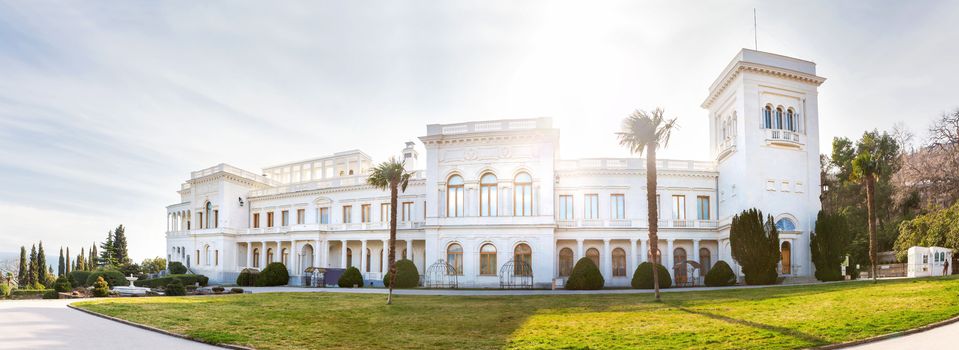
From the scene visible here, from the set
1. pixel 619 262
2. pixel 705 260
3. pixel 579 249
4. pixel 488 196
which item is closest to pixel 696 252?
pixel 705 260

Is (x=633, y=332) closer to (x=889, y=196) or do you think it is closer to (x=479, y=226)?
(x=479, y=226)

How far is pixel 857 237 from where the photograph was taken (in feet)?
182

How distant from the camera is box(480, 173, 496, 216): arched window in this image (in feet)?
152

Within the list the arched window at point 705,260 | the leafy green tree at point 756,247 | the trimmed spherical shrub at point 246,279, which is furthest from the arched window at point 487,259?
the trimmed spherical shrub at point 246,279

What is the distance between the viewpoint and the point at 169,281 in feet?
170

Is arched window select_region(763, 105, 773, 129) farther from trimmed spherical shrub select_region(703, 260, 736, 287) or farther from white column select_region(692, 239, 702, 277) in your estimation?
trimmed spherical shrub select_region(703, 260, 736, 287)

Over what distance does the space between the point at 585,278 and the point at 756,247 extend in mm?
10414

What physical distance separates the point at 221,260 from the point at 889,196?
60615 millimetres

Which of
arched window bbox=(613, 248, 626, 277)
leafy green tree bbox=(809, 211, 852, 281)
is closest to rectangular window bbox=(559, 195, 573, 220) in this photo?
arched window bbox=(613, 248, 626, 277)

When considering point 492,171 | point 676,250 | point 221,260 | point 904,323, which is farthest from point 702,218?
point 221,260

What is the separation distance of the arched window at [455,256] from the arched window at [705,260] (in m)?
17.6

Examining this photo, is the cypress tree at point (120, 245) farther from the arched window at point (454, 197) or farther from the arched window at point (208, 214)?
the arched window at point (454, 197)

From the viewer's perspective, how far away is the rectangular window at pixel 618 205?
48812mm

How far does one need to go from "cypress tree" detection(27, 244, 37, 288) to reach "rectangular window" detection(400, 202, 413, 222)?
44788mm
